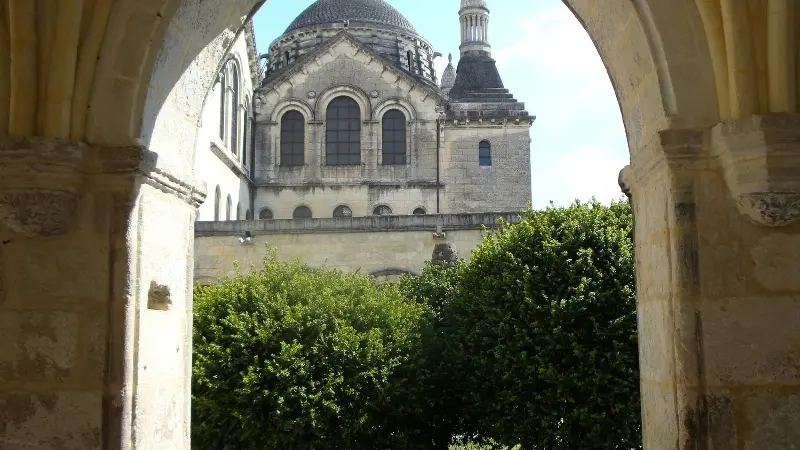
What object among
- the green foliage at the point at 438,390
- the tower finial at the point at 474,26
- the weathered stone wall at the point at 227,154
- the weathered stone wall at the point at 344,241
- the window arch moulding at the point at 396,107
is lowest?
the green foliage at the point at 438,390

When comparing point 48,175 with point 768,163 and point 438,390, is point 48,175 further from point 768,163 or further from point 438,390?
point 438,390

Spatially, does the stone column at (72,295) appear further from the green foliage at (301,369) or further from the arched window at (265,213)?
the arched window at (265,213)

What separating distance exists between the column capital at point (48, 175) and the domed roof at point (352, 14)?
102 ft

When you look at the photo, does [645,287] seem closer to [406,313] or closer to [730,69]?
[730,69]

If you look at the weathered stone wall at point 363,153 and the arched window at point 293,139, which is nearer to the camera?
the weathered stone wall at point 363,153

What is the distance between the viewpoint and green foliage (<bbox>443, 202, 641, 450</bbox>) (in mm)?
11312

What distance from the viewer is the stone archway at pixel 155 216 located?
3371 millimetres

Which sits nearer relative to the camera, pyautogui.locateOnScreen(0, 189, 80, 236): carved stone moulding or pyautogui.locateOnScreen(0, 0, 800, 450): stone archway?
pyautogui.locateOnScreen(0, 0, 800, 450): stone archway

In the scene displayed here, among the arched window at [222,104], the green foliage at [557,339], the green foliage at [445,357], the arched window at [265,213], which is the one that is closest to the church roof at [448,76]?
the arched window at [265,213]

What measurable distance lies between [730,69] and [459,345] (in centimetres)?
958

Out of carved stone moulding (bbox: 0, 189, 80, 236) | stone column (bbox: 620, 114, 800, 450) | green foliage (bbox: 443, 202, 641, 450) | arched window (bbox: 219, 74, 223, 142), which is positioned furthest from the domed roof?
stone column (bbox: 620, 114, 800, 450)

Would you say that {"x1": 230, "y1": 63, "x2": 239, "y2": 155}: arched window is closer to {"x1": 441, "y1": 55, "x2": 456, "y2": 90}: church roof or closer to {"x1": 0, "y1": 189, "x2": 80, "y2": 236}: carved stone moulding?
{"x1": 441, "y1": 55, "x2": 456, "y2": 90}: church roof

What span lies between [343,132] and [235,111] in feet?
12.6

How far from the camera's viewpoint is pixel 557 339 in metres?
11.6
